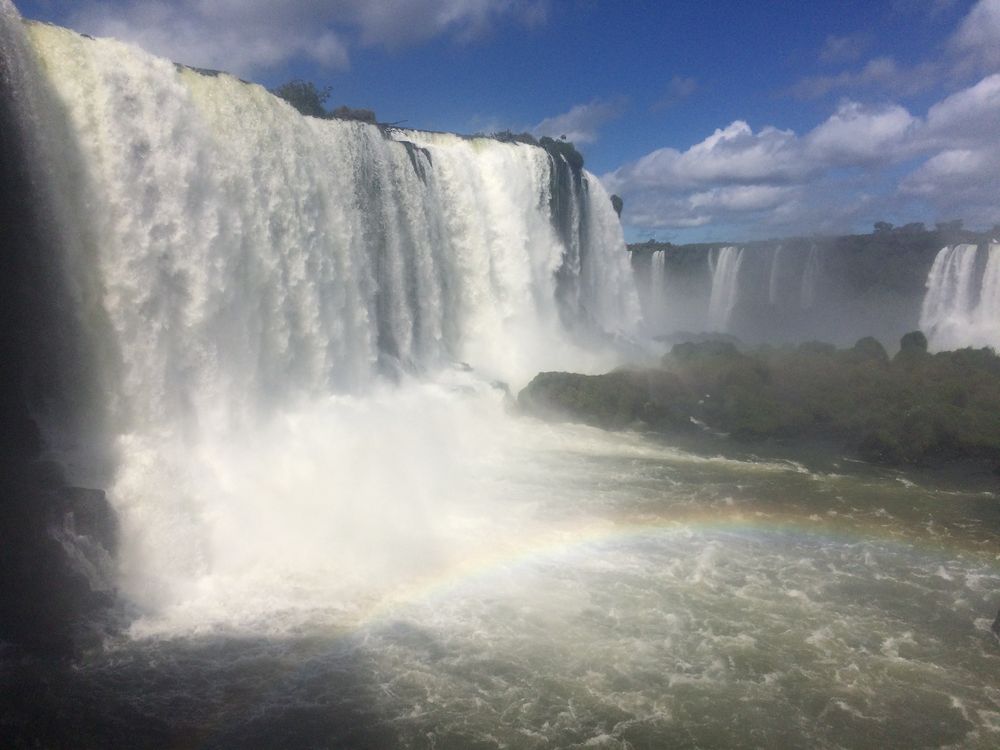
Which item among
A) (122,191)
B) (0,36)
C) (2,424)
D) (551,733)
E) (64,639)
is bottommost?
(551,733)

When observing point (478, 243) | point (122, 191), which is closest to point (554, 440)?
point (478, 243)

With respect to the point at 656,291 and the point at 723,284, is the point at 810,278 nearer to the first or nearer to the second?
the point at 723,284

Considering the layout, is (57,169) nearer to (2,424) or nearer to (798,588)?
(2,424)

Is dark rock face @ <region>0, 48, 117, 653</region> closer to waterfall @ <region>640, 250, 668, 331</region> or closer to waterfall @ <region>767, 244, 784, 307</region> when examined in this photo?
waterfall @ <region>640, 250, 668, 331</region>

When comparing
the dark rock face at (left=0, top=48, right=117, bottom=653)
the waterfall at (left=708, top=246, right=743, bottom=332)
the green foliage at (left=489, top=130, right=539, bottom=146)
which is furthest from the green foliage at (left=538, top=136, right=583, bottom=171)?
the dark rock face at (left=0, top=48, right=117, bottom=653)

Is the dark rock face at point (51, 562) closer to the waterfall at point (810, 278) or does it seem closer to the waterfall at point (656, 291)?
the waterfall at point (656, 291)

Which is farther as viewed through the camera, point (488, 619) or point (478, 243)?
point (478, 243)
